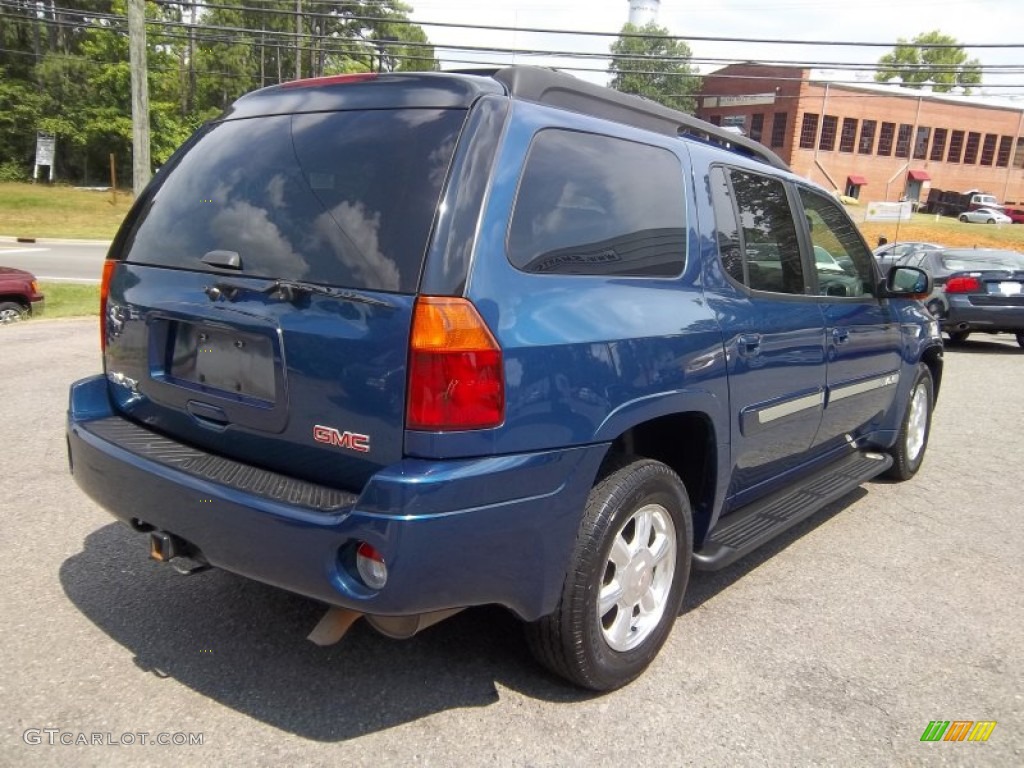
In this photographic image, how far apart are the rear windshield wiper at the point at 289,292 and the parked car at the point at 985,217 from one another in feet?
200

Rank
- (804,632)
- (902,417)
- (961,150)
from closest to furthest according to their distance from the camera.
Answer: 1. (804,632)
2. (902,417)
3. (961,150)

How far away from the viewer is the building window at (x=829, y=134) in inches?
2391

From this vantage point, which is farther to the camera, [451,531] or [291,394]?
[291,394]

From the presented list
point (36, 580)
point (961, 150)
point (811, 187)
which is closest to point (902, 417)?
point (811, 187)

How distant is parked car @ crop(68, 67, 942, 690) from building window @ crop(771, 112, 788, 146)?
6335 centimetres

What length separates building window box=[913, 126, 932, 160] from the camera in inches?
2542

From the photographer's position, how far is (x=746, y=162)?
11.7ft

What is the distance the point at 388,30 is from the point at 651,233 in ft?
209

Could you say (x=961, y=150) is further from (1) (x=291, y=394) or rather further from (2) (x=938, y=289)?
(1) (x=291, y=394)

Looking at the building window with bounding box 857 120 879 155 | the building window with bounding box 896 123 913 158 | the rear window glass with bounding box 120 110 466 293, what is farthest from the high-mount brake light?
the building window with bounding box 896 123 913 158

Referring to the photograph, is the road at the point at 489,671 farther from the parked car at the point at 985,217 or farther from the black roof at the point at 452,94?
the parked car at the point at 985,217

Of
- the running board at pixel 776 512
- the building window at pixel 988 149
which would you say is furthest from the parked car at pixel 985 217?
the running board at pixel 776 512

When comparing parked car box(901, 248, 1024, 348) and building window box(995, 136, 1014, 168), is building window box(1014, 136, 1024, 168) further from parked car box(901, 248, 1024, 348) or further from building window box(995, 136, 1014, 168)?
parked car box(901, 248, 1024, 348)

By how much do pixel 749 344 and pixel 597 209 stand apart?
95 centimetres
